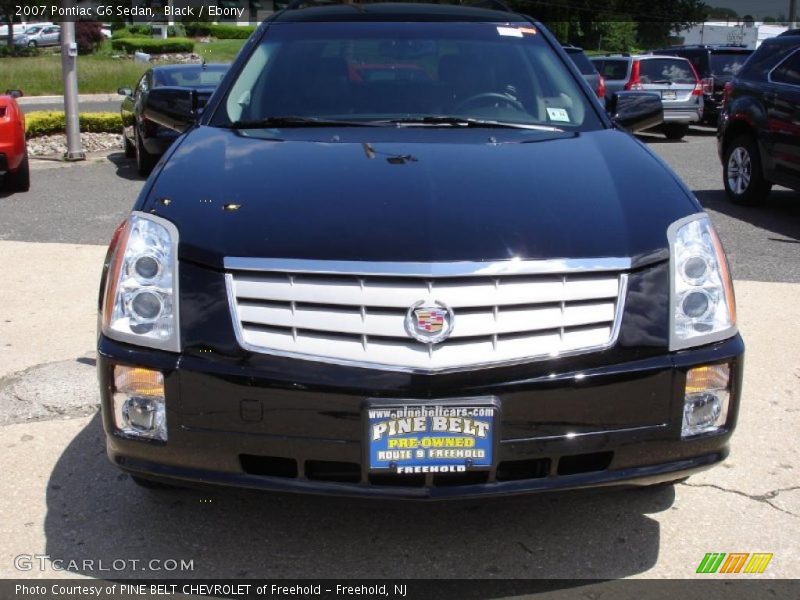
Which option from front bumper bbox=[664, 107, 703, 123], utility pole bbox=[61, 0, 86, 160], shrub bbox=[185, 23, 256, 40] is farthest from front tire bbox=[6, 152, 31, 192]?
shrub bbox=[185, 23, 256, 40]

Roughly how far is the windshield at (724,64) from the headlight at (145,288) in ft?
60.2

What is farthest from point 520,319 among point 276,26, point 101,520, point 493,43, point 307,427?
point 276,26

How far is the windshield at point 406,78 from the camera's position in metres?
4.06

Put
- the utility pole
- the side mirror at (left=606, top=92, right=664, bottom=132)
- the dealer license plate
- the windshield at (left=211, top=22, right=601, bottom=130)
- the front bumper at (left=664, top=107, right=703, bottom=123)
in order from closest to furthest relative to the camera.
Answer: the dealer license plate
the windshield at (left=211, top=22, right=601, bottom=130)
the side mirror at (left=606, top=92, right=664, bottom=132)
the utility pole
the front bumper at (left=664, top=107, right=703, bottom=123)

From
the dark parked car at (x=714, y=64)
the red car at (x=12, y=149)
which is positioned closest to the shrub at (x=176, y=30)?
the dark parked car at (x=714, y=64)

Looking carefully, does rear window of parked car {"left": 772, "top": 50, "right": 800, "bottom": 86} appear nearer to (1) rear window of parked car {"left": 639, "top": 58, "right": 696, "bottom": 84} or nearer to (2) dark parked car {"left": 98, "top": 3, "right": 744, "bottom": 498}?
(2) dark parked car {"left": 98, "top": 3, "right": 744, "bottom": 498}

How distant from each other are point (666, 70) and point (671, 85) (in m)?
0.47

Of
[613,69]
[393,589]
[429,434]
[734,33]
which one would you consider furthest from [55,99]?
[734,33]

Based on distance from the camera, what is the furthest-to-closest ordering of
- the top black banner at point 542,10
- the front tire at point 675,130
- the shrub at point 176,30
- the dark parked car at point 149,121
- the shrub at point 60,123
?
the shrub at point 176,30 < the top black banner at point 542,10 < the front tire at point 675,130 < the shrub at point 60,123 < the dark parked car at point 149,121

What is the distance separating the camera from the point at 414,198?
3031 mm

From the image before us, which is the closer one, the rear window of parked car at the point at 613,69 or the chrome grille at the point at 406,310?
the chrome grille at the point at 406,310

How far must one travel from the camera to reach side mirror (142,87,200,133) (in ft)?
14.9

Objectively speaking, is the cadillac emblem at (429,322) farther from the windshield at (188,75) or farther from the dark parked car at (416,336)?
the windshield at (188,75)

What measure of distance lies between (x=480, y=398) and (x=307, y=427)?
483 millimetres
